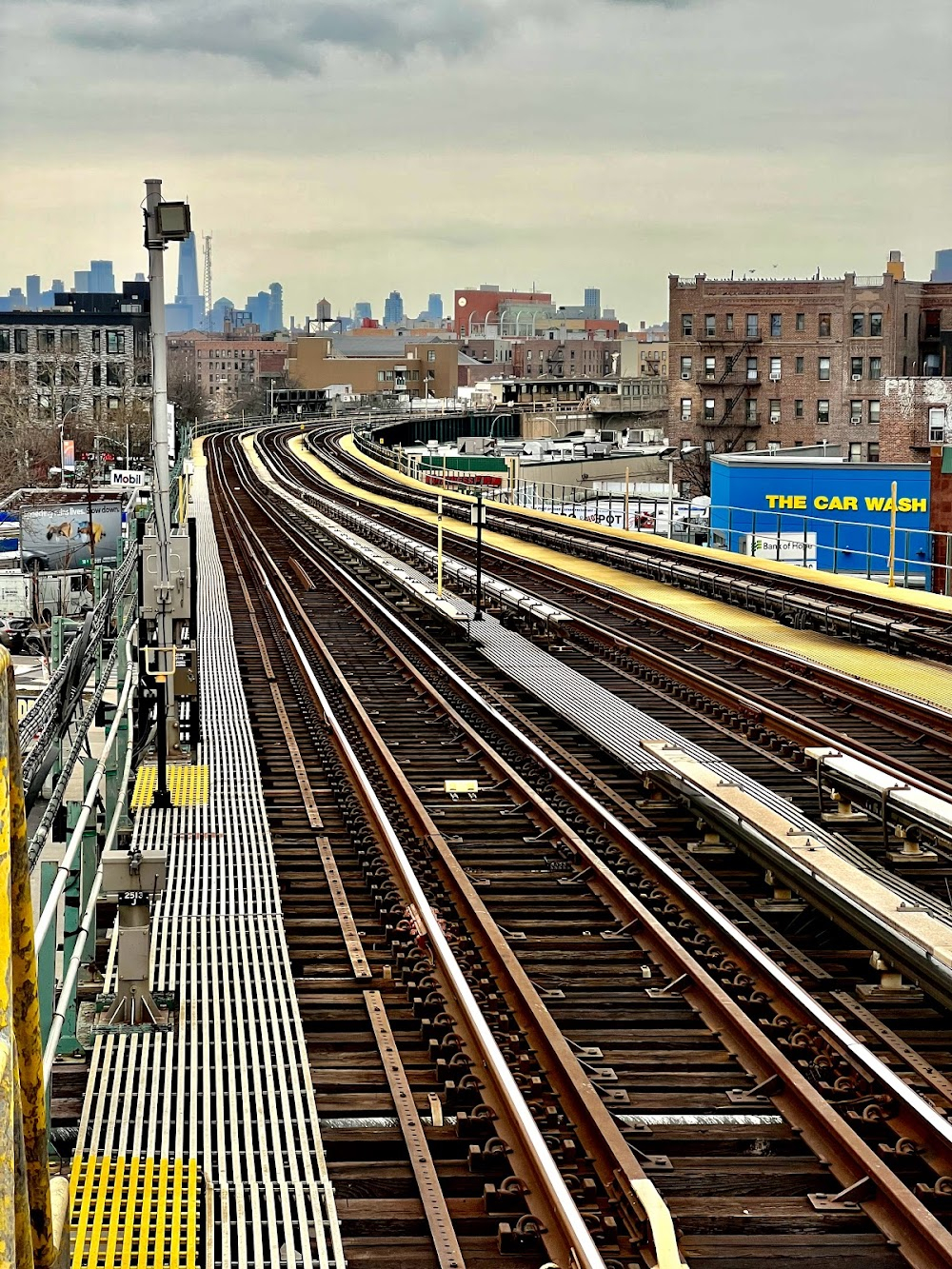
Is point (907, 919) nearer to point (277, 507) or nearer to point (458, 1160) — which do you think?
point (458, 1160)

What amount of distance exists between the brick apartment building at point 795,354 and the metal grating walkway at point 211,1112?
6950 cm

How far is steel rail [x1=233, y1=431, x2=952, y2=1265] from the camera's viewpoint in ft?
19.7

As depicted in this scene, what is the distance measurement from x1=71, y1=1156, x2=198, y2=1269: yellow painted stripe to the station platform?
12042mm

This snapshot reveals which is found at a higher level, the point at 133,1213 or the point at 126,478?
the point at 126,478

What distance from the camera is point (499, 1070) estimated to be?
718 centimetres

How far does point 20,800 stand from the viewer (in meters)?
2.34

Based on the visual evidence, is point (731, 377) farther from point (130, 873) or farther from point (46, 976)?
point (46, 976)

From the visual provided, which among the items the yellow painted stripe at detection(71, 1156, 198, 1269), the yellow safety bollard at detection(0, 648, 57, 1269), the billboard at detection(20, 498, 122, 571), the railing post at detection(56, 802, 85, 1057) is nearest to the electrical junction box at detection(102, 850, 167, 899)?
the railing post at detection(56, 802, 85, 1057)

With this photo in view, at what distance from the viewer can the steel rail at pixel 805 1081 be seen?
6016 millimetres

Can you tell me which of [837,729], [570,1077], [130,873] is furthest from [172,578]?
[570,1077]

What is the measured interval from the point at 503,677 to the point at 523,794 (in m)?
6.65

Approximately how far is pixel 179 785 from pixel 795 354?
2768 inches

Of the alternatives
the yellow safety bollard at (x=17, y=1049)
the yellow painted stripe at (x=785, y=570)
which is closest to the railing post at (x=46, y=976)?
the yellow safety bollard at (x=17, y=1049)

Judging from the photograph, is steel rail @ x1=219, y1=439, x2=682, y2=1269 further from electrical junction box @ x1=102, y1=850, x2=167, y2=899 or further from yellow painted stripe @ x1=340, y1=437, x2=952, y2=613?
yellow painted stripe @ x1=340, y1=437, x2=952, y2=613
